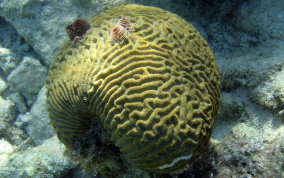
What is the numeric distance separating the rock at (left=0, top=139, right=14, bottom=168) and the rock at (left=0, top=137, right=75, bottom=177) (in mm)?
100

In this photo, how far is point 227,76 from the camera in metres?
4.01

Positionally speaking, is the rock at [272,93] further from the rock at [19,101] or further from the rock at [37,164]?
the rock at [19,101]

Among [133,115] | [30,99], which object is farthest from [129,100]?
[30,99]

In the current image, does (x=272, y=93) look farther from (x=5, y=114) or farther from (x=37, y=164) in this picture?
(x=5, y=114)

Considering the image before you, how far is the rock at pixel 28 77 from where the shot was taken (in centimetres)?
605

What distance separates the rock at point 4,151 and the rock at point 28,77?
1.54 metres

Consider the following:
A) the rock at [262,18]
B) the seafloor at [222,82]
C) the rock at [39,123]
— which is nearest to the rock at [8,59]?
the seafloor at [222,82]

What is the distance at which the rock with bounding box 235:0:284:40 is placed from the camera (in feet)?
13.9

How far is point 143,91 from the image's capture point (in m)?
2.90

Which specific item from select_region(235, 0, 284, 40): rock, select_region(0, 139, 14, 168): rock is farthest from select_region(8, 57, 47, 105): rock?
select_region(235, 0, 284, 40): rock

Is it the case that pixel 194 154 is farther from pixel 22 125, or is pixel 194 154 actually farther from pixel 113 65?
pixel 22 125

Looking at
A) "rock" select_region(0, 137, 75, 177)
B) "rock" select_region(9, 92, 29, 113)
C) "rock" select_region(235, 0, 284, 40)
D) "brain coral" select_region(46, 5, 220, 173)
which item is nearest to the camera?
"brain coral" select_region(46, 5, 220, 173)

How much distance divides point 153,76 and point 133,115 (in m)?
0.61

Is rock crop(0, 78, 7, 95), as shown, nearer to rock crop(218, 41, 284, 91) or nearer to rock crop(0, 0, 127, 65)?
rock crop(0, 0, 127, 65)
